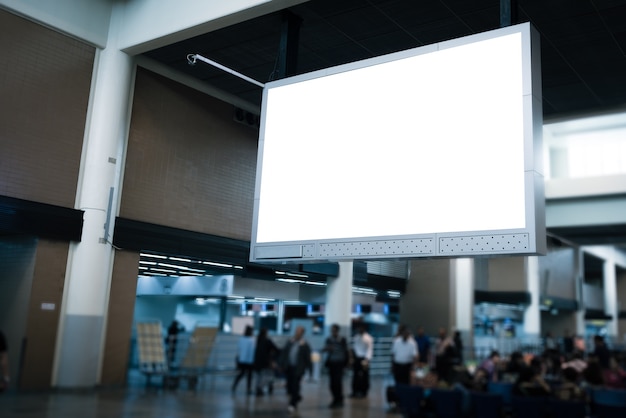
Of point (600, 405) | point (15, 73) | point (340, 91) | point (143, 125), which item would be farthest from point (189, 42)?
point (600, 405)

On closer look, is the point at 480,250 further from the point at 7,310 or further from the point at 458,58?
the point at 7,310

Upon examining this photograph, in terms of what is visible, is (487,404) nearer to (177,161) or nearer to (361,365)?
(361,365)

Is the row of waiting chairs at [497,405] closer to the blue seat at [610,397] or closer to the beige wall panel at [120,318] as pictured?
the blue seat at [610,397]

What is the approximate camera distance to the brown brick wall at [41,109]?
34.6 ft

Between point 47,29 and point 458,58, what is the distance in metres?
8.36

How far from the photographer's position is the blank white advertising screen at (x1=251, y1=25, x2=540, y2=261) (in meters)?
5.86

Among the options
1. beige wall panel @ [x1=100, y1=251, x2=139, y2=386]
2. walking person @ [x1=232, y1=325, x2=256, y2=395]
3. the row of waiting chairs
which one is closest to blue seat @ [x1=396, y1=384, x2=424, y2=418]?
the row of waiting chairs

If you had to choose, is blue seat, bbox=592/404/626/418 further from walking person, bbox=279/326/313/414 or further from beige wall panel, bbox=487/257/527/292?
beige wall panel, bbox=487/257/527/292

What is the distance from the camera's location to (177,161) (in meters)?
12.8

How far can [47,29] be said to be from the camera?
11164 mm

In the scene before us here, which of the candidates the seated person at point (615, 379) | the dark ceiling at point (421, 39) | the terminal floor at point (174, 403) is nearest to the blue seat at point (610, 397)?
the seated person at point (615, 379)

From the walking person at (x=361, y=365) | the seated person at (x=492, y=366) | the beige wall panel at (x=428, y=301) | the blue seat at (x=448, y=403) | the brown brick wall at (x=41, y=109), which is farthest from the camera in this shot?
the walking person at (x=361, y=365)

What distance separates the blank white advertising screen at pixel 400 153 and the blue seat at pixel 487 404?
10.1 ft

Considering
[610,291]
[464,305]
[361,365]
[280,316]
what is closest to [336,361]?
[361,365]
